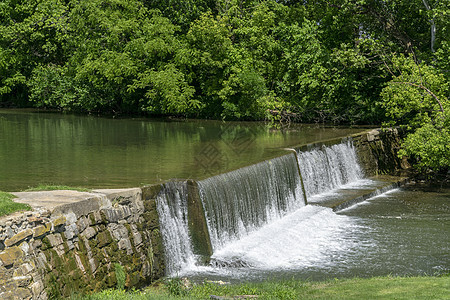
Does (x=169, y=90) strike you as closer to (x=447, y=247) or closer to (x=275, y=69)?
(x=275, y=69)

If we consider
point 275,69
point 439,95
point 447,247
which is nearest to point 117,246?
point 447,247

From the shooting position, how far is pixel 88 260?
8703mm

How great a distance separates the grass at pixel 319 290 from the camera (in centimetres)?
763

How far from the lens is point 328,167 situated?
1848 centimetres

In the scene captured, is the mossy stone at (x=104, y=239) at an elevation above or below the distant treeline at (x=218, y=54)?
below

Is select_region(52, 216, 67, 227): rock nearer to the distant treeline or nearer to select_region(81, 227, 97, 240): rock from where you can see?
select_region(81, 227, 97, 240): rock

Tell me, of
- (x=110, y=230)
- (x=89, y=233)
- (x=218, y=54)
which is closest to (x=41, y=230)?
(x=89, y=233)

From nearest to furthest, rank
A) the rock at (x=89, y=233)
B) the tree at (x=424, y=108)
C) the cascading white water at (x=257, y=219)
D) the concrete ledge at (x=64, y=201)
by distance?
the concrete ledge at (x=64, y=201)
the rock at (x=89, y=233)
the cascading white water at (x=257, y=219)
the tree at (x=424, y=108)

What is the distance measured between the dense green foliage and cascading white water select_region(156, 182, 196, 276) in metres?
14.3

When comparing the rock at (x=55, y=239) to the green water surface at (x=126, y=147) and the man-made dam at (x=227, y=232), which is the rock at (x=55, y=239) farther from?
the green water surface at (x=126, y=147)

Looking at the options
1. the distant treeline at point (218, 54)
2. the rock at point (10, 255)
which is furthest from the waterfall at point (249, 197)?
the distant treeline at point (218, 54)

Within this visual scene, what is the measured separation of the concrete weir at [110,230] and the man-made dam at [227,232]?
19mm

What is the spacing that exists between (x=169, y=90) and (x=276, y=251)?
58.7ft

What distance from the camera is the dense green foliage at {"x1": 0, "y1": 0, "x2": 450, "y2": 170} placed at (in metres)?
25.7
